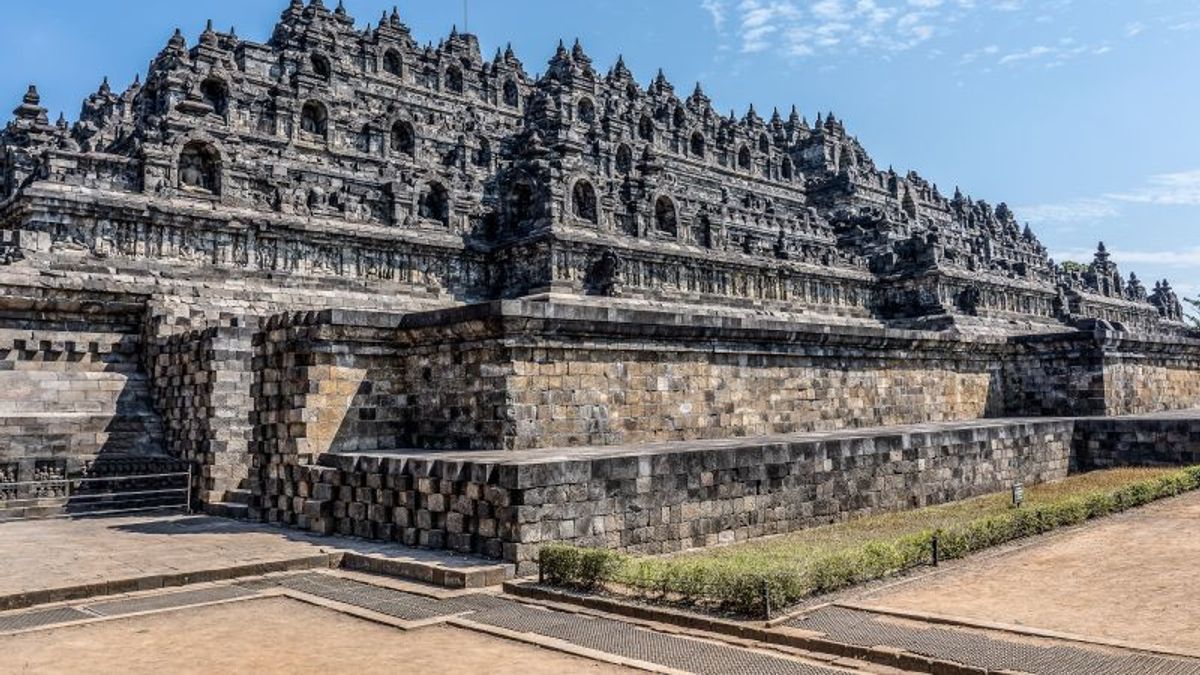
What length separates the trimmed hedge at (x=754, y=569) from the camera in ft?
26.8

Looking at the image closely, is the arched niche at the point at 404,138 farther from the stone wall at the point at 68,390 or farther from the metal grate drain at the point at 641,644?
the metal grate drain at the point at 641,644

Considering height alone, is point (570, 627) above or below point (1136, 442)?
below

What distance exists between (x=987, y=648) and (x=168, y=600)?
772cm

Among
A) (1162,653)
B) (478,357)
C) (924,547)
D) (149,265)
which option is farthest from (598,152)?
(1162,653)

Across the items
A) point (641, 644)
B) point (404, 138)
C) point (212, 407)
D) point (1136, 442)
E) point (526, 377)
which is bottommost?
point (641, 644)

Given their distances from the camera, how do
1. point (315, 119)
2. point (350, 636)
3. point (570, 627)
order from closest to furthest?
1. point (350, 636)
2. point (570, 627)
3. point (315, 119)

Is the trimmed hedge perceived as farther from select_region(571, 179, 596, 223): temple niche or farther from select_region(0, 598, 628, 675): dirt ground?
select_region(571, 179, 596, 223): temple niche

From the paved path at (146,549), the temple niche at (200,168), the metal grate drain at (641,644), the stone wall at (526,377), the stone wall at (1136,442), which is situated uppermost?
the temple niche at (200,168)

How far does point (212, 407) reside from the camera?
1756 cm

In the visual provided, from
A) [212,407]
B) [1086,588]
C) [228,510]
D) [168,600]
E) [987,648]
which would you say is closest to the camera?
[987,648]

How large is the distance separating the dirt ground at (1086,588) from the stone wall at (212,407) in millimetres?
12484

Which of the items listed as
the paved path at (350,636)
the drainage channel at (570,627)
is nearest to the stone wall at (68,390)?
the paved path at (350,636)

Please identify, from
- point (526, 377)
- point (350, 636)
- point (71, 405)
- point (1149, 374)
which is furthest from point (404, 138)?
point (350, 636)

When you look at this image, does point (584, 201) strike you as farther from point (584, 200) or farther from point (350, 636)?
point (350, 636)
